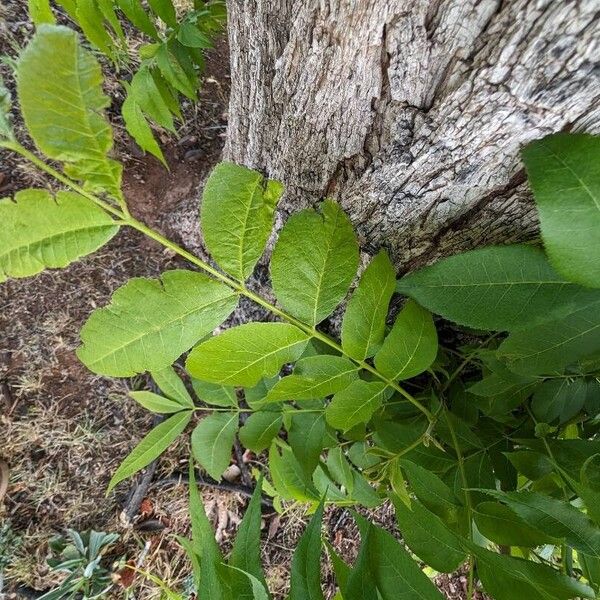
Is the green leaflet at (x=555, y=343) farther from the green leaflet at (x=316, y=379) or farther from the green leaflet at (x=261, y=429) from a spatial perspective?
the green leaflet at (x=261, y=429)

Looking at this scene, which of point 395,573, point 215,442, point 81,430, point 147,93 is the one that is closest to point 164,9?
point 147,93

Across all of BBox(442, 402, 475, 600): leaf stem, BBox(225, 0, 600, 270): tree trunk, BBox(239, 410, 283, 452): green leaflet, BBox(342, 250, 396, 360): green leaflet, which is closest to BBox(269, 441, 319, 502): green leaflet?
BBox(239, 410, 283, 452): green leaflet

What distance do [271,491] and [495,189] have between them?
3.61ft

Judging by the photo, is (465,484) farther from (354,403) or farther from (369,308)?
(369,308)

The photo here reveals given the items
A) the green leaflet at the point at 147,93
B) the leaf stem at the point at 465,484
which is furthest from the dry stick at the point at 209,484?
the green leaflet at the point at 147,93

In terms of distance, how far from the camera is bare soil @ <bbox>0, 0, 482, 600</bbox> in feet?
6.04

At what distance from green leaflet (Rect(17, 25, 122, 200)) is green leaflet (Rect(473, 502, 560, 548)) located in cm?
69

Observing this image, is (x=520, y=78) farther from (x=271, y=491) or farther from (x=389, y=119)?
(x=271, y=491)

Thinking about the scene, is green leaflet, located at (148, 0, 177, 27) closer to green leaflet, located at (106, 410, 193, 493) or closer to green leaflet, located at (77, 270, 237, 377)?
green leaflet, located at (77, 270, 237, 377)

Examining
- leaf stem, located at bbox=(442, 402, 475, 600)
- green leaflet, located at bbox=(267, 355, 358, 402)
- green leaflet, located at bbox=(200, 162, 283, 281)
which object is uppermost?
green leaflet, located at bbox=(200, 162, 283, 281)

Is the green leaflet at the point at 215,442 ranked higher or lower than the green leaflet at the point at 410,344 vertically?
lower

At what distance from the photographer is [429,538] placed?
718mm

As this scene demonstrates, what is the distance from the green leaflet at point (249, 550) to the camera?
71cm

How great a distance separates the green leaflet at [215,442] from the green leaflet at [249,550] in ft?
1.44
